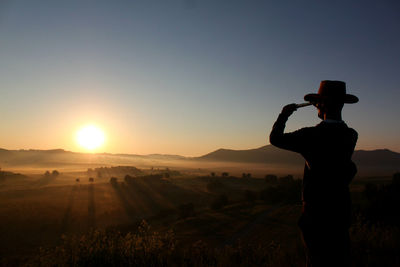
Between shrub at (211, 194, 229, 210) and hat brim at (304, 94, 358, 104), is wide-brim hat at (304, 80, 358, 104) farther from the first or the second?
shrub at (211, 194, 229, 210)

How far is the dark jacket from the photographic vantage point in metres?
2.89

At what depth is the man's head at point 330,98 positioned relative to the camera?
312 cm

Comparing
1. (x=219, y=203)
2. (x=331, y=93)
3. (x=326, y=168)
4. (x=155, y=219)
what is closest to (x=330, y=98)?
(x=331, y=93)

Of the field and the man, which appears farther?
the field

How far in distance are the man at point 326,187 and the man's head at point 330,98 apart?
4.8 inches

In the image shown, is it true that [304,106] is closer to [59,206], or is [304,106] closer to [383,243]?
[383,243]

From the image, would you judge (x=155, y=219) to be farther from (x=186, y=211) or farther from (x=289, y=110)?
(x=289, y=110)

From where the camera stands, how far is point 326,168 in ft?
9.51

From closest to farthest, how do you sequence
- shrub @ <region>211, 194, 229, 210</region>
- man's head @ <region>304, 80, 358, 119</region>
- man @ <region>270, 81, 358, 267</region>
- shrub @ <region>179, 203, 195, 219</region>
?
man @ <region>270, 81, 358, 267</region>
man's head @ <region>304, 80, 358, 119</region>
shrub @ <region>179, 203, 195, 219</region>
shrub @ <region>211, 194, 229, 210</region>

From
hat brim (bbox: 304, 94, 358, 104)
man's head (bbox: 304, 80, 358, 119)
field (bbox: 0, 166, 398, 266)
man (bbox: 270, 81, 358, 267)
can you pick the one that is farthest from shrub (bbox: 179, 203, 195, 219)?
man's head (bbox: 304, 80, 358, 119)

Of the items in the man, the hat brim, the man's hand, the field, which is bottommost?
the field

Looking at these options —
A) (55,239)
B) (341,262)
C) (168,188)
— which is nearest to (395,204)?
(341,262)

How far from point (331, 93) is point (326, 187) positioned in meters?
1.13

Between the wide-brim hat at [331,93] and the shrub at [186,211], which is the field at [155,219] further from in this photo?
the wide-brim hat at [331,93]
